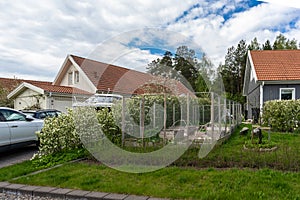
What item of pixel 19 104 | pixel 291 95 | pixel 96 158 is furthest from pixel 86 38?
pixel 19 104

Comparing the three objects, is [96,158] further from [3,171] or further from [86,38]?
[86,38]

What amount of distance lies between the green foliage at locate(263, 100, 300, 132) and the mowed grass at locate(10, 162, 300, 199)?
6.91 m

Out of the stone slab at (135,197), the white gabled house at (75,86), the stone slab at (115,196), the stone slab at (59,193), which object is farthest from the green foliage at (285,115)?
the stone slab at (59,193)

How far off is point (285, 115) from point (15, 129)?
9.81m

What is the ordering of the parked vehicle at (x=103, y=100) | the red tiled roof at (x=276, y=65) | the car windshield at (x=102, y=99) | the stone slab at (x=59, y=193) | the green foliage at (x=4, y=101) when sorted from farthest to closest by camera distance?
the green foliage at (x=4, y=101)
the red tiled roof at (x=276, y=65)
the car windshield at (x=102, y=99)
the parked vehicle at (x=103, y=100)
the stone slab at (x=59, y=193)

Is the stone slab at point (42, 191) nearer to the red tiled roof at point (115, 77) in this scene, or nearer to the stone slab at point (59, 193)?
the stone slab at point (59, 193)

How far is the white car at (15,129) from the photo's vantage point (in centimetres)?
650

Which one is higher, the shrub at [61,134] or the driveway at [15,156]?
the shrub at [61,134]

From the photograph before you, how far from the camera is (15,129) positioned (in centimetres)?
684

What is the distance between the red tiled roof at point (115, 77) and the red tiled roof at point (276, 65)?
7483 millimetres

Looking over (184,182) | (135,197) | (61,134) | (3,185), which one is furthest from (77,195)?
(61,134)

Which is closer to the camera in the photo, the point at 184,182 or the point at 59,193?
the point at 59,193

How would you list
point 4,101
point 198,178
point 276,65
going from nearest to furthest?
point 198,178, point 276,65, point 4,101

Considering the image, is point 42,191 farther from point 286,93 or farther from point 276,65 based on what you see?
point 276,65
